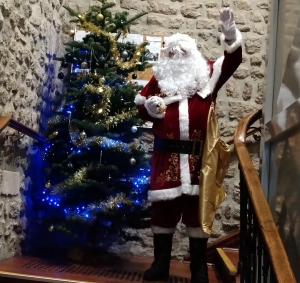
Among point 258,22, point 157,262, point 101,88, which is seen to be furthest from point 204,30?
point 157,262

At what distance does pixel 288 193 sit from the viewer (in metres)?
2.05

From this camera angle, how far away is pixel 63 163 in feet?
9.30

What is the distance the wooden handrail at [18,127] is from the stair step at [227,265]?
138cm

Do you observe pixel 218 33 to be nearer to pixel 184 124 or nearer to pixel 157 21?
pixel 157 21

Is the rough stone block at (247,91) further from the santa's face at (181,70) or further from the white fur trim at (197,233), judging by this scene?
the white fur trim at (197,233)

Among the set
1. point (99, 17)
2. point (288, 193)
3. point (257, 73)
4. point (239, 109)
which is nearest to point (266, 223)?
point (288, 193)

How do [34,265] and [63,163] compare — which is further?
[63,163]

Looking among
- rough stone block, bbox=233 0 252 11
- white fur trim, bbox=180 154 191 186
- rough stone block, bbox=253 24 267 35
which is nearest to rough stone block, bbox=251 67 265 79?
rough stone block, bbox=253 24 267 35

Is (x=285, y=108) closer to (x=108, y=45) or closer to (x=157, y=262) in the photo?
(x=157, y=262)

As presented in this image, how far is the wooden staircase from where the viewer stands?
2232 millimetres

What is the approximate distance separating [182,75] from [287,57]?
584 millimetres

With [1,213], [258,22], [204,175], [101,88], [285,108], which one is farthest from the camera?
[258,22]

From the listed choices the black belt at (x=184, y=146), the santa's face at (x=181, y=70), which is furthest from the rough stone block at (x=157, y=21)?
the black belt at (x=184, y=146)

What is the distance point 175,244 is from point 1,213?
1.49 m
